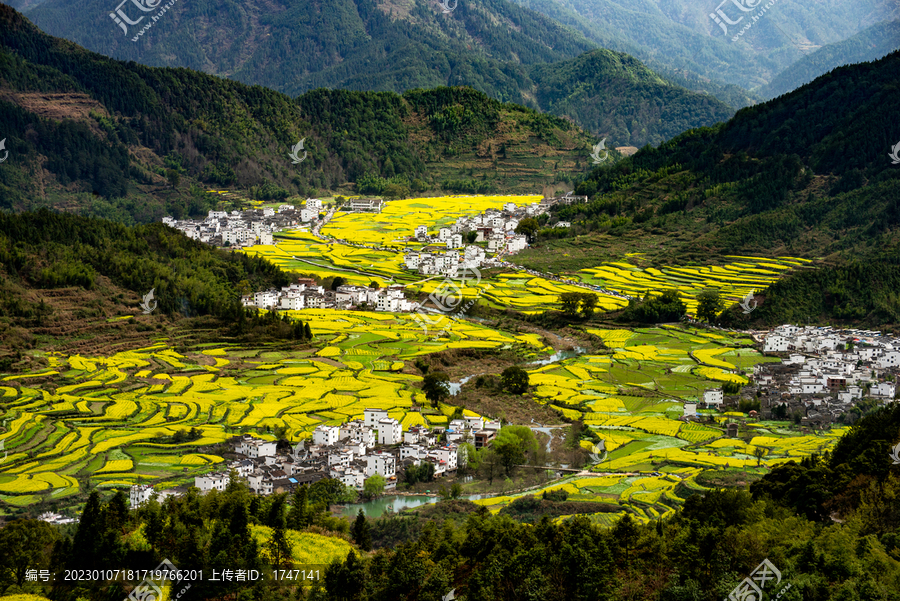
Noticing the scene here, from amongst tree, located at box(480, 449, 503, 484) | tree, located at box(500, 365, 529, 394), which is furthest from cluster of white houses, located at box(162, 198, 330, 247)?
tree, located at box(480, 449, 503, 484)

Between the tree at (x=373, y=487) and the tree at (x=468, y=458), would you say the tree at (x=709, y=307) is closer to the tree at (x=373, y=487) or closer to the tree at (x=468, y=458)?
the tree at (x=468, y=458)

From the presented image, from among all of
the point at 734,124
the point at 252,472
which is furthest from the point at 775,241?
the point at 252,472

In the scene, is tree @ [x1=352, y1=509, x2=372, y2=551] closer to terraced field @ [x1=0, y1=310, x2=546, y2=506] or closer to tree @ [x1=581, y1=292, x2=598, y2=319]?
terraced field @ [x1=0, y1=310, x2=546, y2=506]

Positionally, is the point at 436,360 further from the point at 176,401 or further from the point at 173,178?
the point at 173,178

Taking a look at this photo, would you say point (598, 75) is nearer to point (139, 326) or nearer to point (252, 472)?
point (139, 326)

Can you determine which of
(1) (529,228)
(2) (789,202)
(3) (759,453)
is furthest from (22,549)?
(2) (789,202)

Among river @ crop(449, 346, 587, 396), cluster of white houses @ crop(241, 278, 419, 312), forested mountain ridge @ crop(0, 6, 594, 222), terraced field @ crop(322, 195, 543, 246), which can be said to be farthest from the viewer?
forested mountain ridge @ crop(0, 6, 594, 222)

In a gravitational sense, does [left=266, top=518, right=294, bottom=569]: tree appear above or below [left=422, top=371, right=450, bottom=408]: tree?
above
